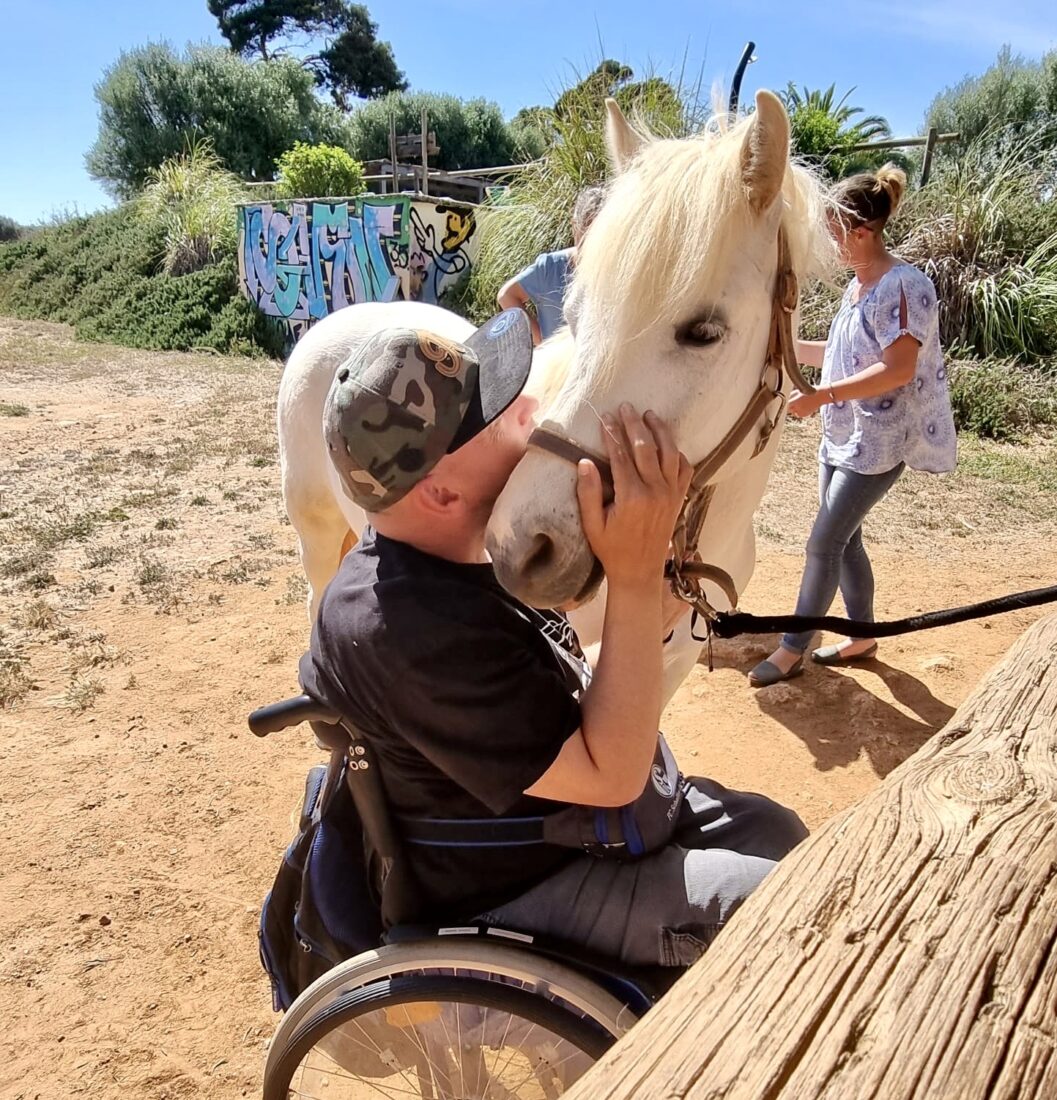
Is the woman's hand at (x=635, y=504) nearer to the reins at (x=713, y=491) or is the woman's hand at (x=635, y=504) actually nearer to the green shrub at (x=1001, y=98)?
the reins at (x=713, y=491)

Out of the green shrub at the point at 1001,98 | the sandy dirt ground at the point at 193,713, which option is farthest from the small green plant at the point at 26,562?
the green shrub at the point at 1001,98

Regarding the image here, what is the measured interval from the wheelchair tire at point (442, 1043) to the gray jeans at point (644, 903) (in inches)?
4.6

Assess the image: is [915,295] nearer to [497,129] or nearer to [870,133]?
[870,133]

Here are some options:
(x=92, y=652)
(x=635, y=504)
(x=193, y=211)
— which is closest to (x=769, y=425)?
(x=635, y=504)

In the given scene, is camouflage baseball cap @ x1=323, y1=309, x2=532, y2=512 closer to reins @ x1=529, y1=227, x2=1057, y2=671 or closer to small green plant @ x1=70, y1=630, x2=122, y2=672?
reins @ x1=529, y1=227, x2=1057, y2=671

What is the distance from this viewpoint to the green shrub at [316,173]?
15703 millimetres

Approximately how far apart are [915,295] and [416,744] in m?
2.69

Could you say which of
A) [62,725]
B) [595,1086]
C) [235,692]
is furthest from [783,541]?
[595,1086]

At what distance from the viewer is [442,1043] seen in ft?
4.73

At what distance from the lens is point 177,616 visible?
4391 mm

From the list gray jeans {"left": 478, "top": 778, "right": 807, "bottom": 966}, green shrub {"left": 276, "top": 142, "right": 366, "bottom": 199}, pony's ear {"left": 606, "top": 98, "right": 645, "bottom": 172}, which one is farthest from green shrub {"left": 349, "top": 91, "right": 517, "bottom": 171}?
gray jeans {"left": 478, "top": 778, "right": 807, "bottom": 966}

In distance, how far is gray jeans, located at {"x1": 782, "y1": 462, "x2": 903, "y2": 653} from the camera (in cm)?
335

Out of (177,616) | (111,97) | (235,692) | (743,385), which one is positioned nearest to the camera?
(743,385)

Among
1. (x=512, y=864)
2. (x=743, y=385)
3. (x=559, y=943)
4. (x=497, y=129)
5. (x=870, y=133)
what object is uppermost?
(x=497, y=129)
